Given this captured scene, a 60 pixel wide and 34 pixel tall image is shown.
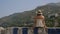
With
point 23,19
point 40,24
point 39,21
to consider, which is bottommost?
point 40,24

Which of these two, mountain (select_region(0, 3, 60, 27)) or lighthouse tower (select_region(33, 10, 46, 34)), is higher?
mountain (select_region(0, 3, 60, 27))

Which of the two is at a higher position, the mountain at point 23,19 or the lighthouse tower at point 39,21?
the mountain at point 23,19

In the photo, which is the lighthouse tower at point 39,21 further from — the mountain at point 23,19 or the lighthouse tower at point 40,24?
the mountain at point 23,19

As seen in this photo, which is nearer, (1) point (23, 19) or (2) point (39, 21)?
(2) point (39, 21)

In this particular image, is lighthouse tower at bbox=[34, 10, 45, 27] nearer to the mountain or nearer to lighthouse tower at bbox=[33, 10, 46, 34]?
lighthouse tower at bbox=[33, 10, 46, 34]

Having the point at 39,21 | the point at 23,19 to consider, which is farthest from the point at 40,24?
the point at 23,19

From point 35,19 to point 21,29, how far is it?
0.72 meters

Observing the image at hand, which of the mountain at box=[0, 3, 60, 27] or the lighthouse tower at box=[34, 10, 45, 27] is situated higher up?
the mountain at box=[0, 3, 60, 27]

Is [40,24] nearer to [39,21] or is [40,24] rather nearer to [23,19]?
[39,21]

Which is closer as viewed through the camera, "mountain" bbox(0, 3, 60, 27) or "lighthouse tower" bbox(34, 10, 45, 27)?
"lighthouse tower" bbox(34, 10, 45, 27)

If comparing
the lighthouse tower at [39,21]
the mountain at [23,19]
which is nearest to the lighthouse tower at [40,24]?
the lighthouse tower at [39,21]

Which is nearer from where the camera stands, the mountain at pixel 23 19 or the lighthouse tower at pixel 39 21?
the lighthouse tower at pixel 39 21

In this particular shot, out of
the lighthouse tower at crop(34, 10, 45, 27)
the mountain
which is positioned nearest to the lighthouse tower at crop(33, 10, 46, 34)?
the lighthouse tower at crop(34, 10, 45, 27)

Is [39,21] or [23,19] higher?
[23,19]
